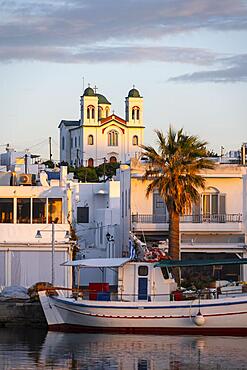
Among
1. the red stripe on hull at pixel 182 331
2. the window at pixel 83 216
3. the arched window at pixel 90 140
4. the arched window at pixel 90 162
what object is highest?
the arched window at pixel 90 140

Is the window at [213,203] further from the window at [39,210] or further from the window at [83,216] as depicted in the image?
the window at [83,216]

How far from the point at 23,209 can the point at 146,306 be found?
11.4m

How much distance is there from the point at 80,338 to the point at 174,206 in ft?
33.4

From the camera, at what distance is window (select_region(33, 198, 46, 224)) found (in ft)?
174

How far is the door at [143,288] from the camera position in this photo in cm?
4488

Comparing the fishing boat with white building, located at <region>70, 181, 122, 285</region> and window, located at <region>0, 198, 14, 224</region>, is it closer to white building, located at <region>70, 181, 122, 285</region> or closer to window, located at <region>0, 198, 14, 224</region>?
window, located at <region>0, 198, 14, 224</region>

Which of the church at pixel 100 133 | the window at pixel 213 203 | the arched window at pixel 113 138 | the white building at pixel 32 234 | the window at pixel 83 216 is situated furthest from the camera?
the arched window at pixel 113 138

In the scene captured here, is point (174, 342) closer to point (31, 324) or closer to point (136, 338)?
point (136, 338)

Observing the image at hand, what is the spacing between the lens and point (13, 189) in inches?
2099

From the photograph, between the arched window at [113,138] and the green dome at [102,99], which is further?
the green dome at [102,99]

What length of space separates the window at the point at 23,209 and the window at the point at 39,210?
283 millimetres

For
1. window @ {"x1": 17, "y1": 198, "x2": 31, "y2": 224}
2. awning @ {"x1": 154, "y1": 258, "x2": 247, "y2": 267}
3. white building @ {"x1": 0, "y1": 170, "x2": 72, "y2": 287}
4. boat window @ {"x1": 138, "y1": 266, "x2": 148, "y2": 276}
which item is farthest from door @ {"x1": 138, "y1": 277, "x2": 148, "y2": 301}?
window @ {"x1": 17, "y1": 198, "x2": 31, "y2": 224}

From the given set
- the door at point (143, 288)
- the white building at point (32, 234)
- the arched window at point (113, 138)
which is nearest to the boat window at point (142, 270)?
the door at point (143, 288)

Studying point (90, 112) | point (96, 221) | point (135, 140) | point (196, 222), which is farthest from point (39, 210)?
point (90, 112)
